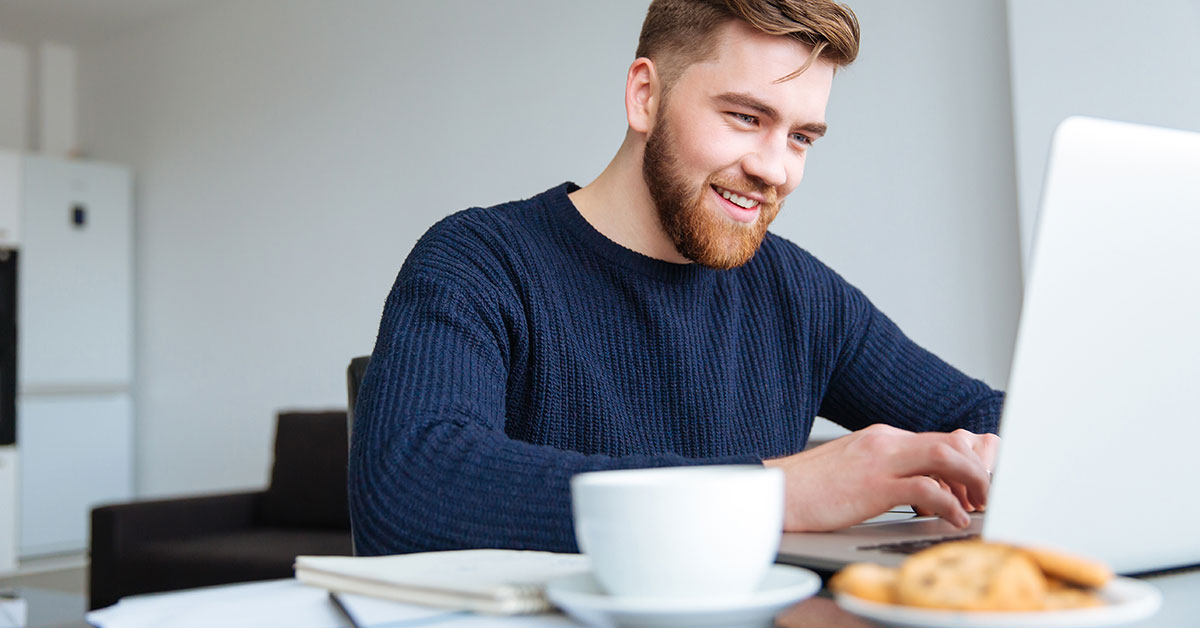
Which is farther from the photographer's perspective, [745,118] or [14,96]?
[14,96]

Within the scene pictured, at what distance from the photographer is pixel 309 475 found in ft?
12.5

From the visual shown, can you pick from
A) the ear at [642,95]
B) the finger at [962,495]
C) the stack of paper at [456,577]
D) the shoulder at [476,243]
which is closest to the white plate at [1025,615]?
the stack of paper at [456,577]

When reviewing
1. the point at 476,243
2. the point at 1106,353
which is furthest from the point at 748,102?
the point at 1106,353

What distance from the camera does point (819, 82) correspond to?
4.42ft

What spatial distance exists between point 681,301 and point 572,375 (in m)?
0.21

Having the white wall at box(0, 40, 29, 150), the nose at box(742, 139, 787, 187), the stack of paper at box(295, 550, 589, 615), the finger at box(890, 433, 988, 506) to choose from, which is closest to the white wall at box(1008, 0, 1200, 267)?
the nose at box(742, 139, 787, 187)

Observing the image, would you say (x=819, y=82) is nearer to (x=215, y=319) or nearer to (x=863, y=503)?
(x=863, y=503)

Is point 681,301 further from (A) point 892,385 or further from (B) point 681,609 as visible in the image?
(B) point 681,609

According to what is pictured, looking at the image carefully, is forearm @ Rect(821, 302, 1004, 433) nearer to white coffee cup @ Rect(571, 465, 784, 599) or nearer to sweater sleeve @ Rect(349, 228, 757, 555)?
sweater sleeve @ Rect(349, 228, 757, 555)

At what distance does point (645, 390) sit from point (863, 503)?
1.96 ft

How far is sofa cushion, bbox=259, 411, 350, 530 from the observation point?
12.2ft

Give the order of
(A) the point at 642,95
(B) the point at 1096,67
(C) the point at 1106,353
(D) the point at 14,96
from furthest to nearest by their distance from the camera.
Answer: (D) the point at 14,96 < (B) the point at 1096,67 < (A) the point at 642,95 < (C) the point at 1106,353

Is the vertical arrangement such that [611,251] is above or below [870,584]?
above

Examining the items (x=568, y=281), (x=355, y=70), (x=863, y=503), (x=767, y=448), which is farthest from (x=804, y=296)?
(x=355, y=70)
